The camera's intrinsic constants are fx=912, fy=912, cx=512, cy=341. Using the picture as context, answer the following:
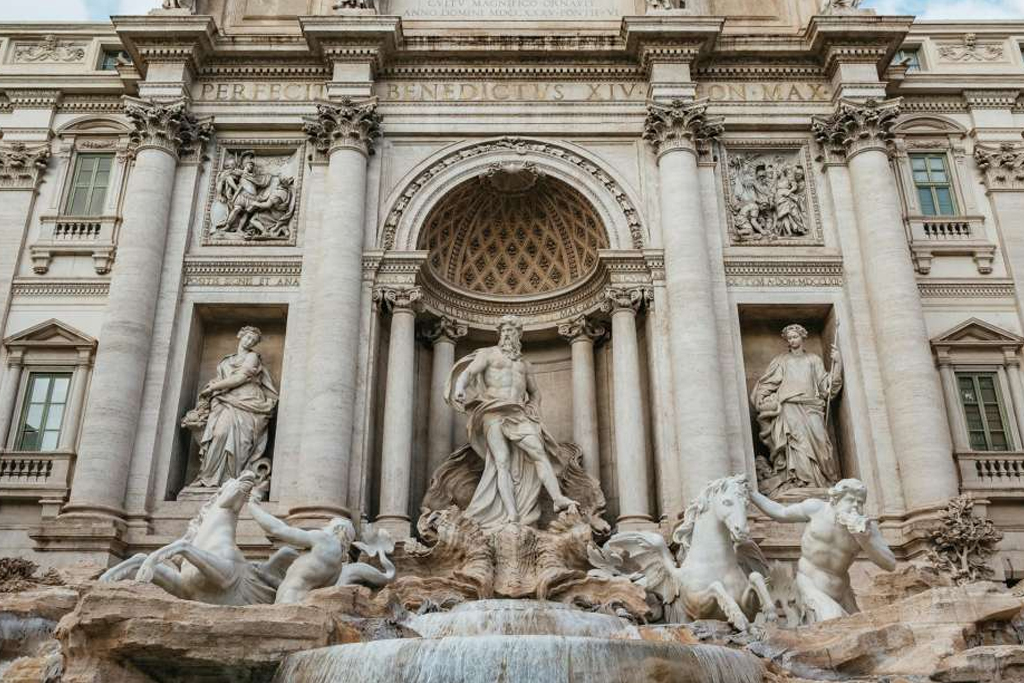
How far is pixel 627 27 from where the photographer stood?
18969 mm

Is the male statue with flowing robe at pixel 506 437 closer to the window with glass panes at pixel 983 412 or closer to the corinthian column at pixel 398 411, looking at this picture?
the corinthian column at pixel 398 411

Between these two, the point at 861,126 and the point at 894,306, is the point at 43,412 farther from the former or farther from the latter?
the point at 861,126

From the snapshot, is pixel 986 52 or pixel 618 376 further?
pixel 986 52

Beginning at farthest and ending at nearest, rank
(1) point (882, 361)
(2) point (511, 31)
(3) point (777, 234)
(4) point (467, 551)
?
(2) point (511, 31)
(3) point (777, 234)
(1) point (882, 361)
(4) point (467, 551)

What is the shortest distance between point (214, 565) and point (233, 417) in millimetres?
5307

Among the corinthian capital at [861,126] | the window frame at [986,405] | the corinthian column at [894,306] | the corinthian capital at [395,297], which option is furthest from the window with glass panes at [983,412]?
the corinthian capital at [395,297]

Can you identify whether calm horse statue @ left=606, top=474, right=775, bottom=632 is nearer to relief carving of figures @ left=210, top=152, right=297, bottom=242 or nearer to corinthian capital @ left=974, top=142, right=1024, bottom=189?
relief carving of figures @ left=210, top=152, right=297, bottom=242

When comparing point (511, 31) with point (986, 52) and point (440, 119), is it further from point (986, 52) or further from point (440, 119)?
point (986, 52)

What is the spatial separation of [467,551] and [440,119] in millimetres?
9293

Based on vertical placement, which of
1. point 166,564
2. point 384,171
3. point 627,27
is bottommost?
point 166,564

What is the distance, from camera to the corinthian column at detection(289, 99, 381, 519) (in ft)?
51.2

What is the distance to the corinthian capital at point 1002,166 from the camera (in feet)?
63.4

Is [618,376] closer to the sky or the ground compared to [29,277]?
closer to the ground

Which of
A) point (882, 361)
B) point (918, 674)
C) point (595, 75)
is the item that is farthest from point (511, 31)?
point (918, 674)
